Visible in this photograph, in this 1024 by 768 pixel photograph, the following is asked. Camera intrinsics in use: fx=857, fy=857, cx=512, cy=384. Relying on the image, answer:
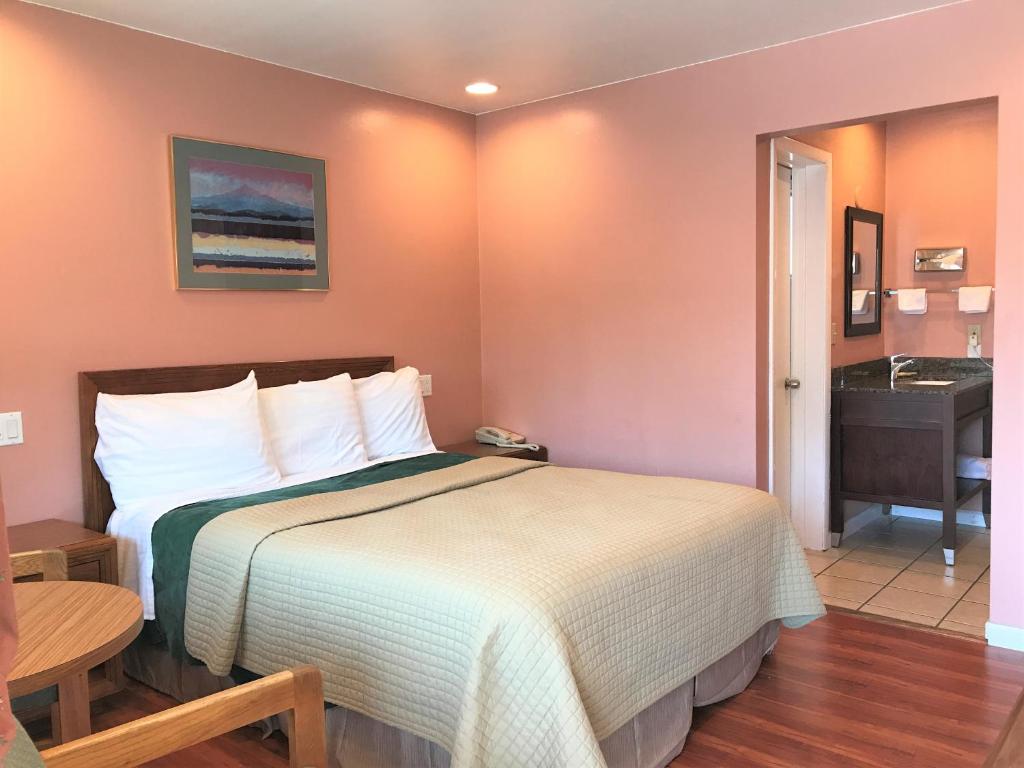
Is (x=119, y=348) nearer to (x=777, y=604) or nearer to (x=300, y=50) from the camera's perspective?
(x=300, y=50)

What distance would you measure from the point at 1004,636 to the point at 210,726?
3035 millimetres

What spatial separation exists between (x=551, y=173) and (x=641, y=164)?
54 cm

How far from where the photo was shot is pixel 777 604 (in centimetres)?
296

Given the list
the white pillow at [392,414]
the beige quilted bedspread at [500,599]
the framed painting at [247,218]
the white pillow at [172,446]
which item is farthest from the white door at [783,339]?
the white pillow at [172,446]

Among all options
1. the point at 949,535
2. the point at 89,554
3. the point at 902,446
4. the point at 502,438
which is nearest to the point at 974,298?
the point at 902,446

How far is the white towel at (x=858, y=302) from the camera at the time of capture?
5.00 m

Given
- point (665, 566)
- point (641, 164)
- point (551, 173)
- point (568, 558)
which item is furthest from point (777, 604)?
point (551, 173)

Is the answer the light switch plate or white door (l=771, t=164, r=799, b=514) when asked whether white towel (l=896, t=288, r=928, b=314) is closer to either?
white door (l=771, t=164, r=799, b=514)

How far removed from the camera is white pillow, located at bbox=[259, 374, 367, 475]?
11.6ft

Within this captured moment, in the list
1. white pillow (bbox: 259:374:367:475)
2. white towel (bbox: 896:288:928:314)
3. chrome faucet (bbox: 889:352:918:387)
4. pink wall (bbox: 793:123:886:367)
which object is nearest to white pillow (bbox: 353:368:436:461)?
white pillow (bbox: 259:374:367:475)

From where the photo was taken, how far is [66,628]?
185 cm

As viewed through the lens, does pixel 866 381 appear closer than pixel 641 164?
No

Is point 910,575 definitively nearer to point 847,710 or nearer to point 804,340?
point 804,340

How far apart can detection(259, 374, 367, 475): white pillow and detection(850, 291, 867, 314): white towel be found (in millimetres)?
2991
